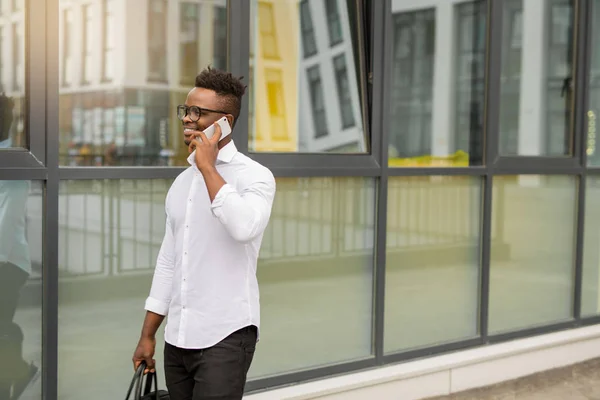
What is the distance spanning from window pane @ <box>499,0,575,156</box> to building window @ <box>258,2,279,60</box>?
Result: 2.09 meters

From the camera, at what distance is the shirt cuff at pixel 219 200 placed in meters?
2.81

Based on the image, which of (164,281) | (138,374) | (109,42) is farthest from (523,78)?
(138,374)

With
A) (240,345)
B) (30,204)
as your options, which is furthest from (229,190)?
(30,204)

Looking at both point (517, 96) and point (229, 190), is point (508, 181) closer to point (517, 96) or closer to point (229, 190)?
point (517, 96)

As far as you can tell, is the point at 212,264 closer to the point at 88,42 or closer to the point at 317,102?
the point at 88,42

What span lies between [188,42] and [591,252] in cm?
423

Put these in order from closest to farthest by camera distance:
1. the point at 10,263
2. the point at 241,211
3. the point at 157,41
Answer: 1. the point at 241,211
2. the point at 10,263
3. the point at 157,41

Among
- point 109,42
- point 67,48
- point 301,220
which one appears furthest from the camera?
point 301,220

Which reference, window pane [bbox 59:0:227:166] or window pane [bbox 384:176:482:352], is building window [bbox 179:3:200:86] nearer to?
window pane [bbox 59:0:227:166]

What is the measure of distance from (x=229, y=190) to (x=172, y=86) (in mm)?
1909

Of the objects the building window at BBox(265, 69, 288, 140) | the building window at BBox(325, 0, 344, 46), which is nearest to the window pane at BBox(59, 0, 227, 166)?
the building window at BBox(265, 69, 288, 140)

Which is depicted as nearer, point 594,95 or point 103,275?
point 103,275

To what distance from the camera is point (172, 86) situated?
15.1 feet

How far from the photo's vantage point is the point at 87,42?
427 cm
